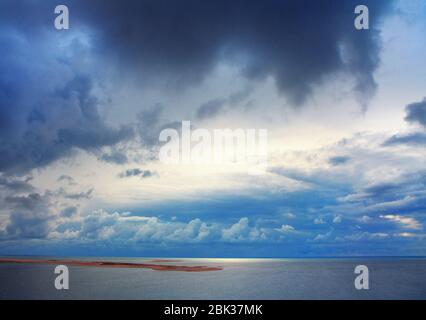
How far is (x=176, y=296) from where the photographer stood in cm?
6247
